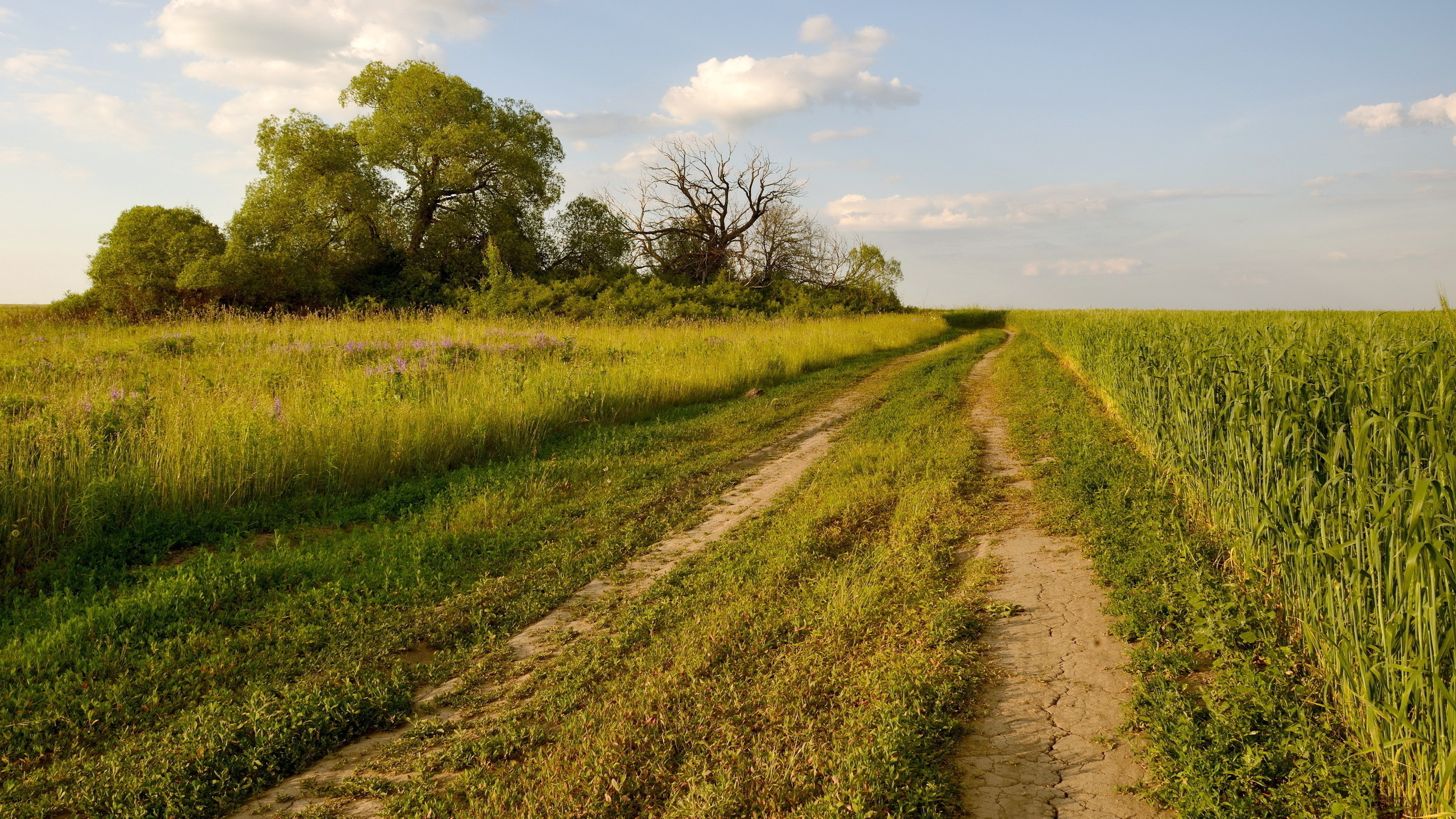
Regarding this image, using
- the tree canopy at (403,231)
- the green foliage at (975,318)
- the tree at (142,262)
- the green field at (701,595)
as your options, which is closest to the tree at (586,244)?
the tree canopy at (403,231)

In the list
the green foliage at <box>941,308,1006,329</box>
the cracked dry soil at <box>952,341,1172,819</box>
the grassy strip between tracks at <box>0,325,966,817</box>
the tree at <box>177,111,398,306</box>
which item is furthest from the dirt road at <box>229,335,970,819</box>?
the green foliage at <box>941,308,1006,329</box>

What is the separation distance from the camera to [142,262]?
23141mm

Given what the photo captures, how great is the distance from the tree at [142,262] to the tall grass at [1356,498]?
89.2 feet

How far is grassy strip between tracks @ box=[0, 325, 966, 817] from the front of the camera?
301 cm

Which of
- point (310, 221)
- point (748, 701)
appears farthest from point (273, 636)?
point (310, 221)

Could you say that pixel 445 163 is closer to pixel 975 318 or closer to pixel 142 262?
pixel 142 262

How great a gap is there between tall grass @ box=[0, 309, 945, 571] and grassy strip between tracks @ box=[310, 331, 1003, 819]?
3.91m

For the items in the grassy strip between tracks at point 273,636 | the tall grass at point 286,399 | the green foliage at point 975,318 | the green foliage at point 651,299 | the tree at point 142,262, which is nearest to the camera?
the grassy strip between tracks at point 273,636

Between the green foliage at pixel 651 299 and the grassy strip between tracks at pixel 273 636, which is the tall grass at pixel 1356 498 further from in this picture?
the green foliage at pixel 651 299

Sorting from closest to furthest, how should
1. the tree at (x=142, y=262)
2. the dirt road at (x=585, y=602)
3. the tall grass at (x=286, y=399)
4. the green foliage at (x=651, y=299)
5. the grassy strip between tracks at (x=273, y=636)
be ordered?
the dirt road at (x=585, y=602) < the grassy strip between tracks at (x=273, y=636) < the tall grass at (x=286, y=399) < the tree at (x=142, y=262) < the green foliage at (x=651, y=299)

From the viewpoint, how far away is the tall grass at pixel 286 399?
5.50m

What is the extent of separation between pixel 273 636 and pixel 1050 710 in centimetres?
415

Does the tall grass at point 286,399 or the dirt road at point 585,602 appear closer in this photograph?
the dirt road at point 585,602

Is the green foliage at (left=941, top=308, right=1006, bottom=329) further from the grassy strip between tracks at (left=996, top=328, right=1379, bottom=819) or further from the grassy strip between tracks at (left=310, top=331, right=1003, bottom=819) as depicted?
the grassy strip between tracks at (left=310, top=331, right=1003, bottom=819)
